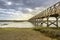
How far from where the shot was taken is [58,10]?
17.2 metres

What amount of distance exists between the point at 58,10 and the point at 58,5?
71 centimetres

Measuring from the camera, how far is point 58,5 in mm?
16875
